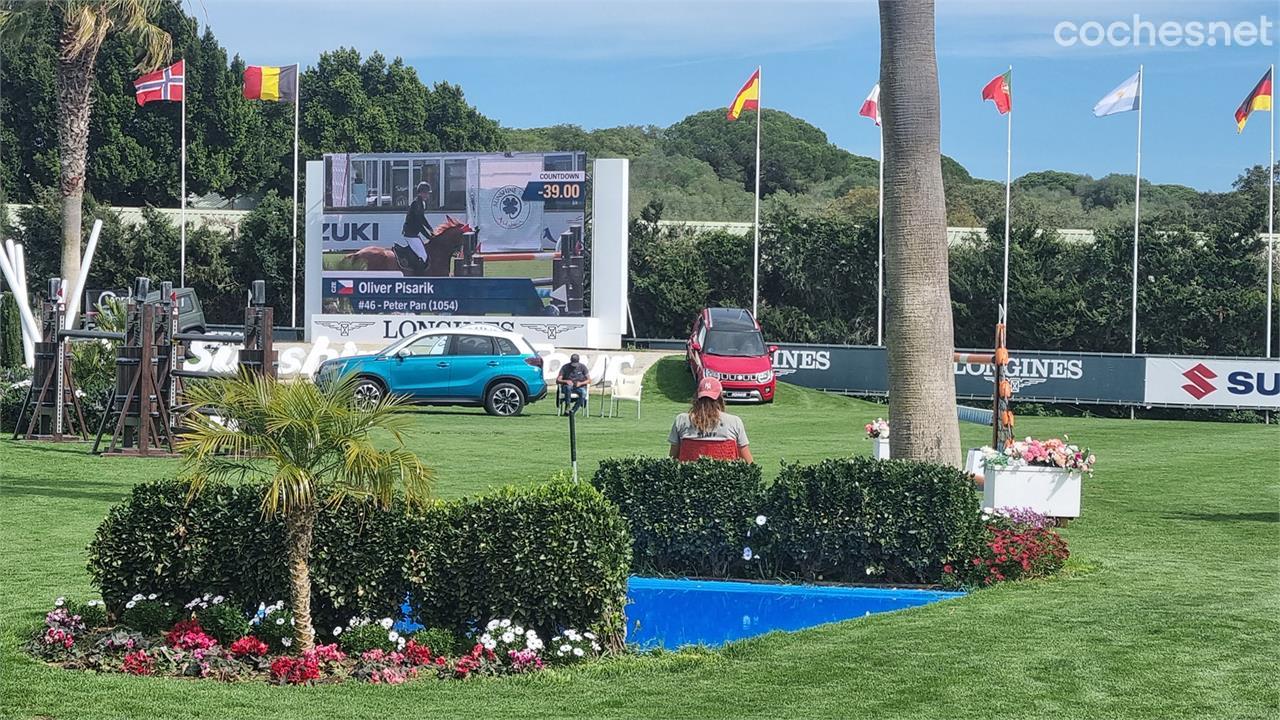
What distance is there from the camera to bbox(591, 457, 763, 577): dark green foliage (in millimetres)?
9641

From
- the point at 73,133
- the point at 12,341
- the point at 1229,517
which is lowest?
the point at 1229,517

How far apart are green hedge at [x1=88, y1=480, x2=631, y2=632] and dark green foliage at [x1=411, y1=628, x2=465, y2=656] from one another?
0.61ft

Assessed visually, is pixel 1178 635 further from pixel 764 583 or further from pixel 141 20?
pixel 141 20

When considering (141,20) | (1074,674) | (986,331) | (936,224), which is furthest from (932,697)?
(986,331)

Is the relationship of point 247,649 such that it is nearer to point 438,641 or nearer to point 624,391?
point 438,641

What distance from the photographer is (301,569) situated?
722 cm

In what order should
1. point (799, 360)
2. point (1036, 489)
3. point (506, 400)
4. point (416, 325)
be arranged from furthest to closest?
point (416, 325), point (799, 360), point (506, 400), point (1036, 489)

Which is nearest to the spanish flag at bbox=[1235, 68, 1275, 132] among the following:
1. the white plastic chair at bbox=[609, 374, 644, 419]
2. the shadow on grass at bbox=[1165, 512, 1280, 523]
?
the white plastic chair at bbox=[609, 374, 644, 419]

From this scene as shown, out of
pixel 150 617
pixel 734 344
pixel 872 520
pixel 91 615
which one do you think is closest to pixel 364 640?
pixel 150 617

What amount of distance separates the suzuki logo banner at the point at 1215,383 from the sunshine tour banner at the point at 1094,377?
0.02m

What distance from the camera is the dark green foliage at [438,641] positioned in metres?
7.35

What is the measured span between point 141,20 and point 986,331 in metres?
28.7

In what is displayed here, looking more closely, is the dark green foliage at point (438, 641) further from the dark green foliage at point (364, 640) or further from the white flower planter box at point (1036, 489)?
the white flower planter box at point (1036, 489)

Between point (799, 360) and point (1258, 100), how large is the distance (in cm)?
1301
